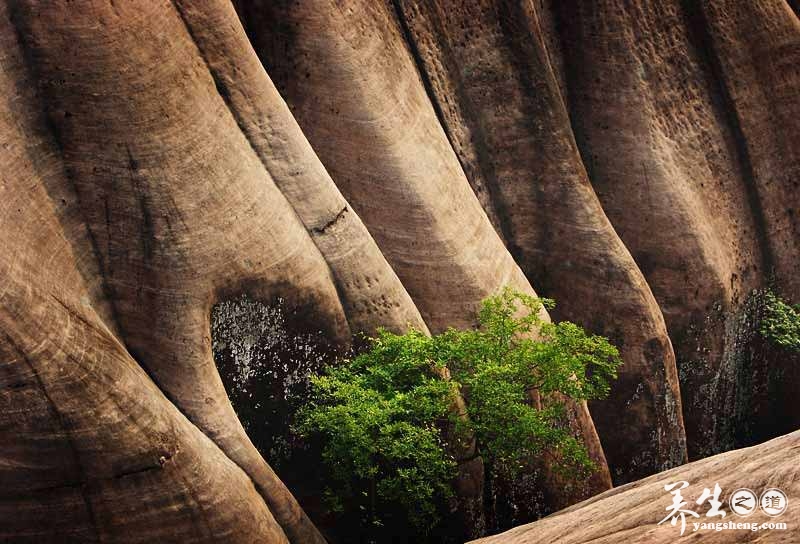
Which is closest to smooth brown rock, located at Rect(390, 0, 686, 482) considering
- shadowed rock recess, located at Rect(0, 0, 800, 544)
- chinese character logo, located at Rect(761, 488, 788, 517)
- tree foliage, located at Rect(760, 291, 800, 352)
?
shadowed rock recess, located at Rect(0, 0, 800, 544)

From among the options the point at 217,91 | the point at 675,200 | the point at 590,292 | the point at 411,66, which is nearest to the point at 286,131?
the point at 217,91

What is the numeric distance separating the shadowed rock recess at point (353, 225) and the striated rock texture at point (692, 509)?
0.16 feet

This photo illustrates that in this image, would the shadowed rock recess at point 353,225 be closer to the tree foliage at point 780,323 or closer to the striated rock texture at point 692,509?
the striated rock texture at point 692,509

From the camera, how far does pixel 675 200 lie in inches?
585

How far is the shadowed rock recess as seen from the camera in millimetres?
9086

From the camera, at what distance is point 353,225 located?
1114 cm

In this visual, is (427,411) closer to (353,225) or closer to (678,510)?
(353,225)

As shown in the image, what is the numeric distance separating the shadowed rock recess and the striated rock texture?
5cm

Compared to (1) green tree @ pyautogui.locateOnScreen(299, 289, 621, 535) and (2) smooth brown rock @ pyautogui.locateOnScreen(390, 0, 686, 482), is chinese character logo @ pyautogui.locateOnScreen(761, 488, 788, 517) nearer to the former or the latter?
(1) green tree @ pyautogui.locateOnScreen(299, 289, 621, 535)

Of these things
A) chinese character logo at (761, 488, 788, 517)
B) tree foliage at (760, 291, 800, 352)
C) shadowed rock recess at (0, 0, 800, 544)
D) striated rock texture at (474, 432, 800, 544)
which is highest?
shadowed rock recess at (0, 0, 800, 544)

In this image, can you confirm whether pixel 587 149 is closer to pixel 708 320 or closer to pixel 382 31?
pixel 708 320

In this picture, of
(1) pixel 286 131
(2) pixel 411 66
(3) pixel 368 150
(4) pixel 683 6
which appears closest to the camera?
(1) pixel 286 131

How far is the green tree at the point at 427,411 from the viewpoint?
34.8 feet

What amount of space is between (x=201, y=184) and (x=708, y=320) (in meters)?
8.14
